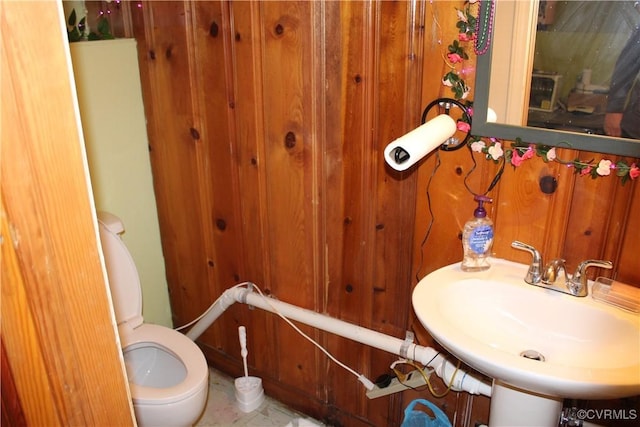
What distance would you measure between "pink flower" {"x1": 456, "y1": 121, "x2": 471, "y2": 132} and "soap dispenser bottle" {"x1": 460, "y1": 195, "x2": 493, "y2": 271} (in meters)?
0.19

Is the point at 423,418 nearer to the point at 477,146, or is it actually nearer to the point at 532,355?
the point at 532,355

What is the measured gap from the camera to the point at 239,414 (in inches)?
85.4

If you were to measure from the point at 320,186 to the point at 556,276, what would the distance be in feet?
2.52

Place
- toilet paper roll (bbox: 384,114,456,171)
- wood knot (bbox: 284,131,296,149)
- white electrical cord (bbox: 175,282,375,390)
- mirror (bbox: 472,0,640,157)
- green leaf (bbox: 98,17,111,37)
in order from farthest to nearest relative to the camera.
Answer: green leaf (bbox: 98,17,111,37), white electrical cord (bbox: 175,282,375,390), wood knot (bbox: 284,131,296,149), toilet paper roll (bbox: 384,114,456,171), mirror (bbox: 472,0,640,157)

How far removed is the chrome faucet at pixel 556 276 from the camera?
1328 millimetres

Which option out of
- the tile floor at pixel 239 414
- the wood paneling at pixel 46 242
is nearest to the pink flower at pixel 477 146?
the wood paneling at pixel 46 242

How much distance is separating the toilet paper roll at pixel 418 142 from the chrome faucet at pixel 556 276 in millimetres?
364

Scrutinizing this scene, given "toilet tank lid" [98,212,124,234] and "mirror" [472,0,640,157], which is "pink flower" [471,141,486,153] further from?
"toilet tank lid" [98,212,124,234]

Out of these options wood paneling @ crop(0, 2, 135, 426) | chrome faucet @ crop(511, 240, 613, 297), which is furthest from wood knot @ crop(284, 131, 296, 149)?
wood paneling @ crop(0, 2, 135, 426)

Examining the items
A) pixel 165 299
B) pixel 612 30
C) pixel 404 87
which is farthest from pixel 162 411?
pixel 612 30

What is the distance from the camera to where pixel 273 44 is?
1.70 meters

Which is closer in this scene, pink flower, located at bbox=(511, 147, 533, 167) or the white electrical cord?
pink flower, located at bbox=(511, 147, 533, 167)

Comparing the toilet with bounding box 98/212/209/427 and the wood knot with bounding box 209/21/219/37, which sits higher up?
the wood knot with bounding box 209/21/219/37

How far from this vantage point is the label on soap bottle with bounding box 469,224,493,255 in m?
1.45
